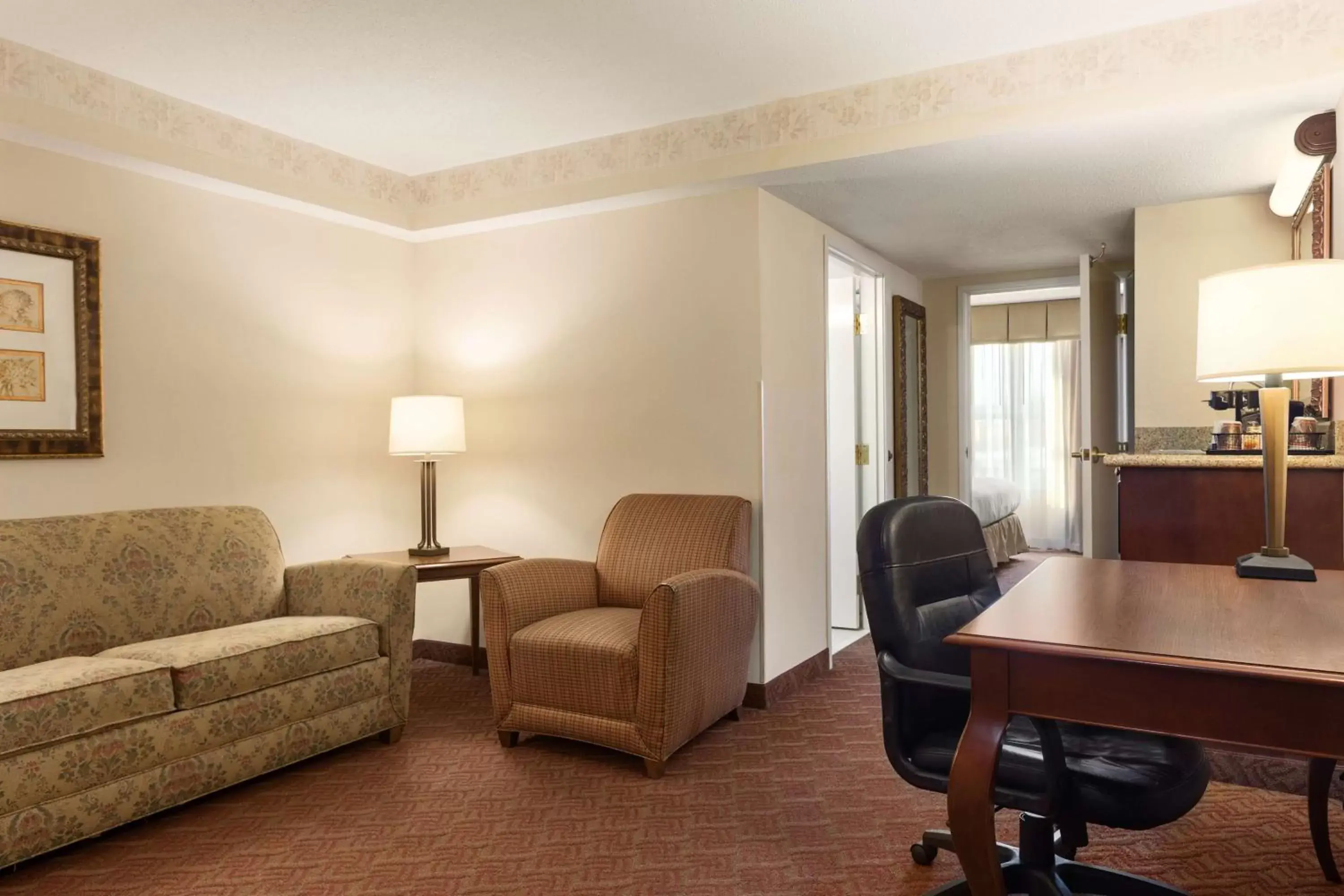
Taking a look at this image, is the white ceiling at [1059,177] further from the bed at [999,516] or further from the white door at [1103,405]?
the bed at [999,516]

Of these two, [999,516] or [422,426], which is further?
[999,516]

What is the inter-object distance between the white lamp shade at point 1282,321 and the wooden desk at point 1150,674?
49 centimetres

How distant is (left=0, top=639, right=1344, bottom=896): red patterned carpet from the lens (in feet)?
7.49

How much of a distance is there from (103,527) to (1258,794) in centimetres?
387

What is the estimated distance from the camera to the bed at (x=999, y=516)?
7047 mm

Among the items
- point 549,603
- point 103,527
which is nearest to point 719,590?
point 549,603

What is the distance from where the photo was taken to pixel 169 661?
2.68 meters

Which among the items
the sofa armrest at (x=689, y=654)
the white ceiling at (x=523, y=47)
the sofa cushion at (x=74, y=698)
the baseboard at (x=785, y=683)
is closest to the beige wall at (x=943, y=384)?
the baseboard at (x=785, y=683)

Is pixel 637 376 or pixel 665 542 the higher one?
pixel 637 376

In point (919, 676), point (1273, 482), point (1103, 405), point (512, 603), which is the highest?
point (1103, 405)

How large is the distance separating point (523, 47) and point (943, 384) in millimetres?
4138

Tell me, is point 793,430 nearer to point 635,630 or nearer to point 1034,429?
point 635,630

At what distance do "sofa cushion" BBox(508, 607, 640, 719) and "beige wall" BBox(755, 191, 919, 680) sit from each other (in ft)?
2.76

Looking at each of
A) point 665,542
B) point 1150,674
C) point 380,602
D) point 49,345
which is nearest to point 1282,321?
point 1150,674
